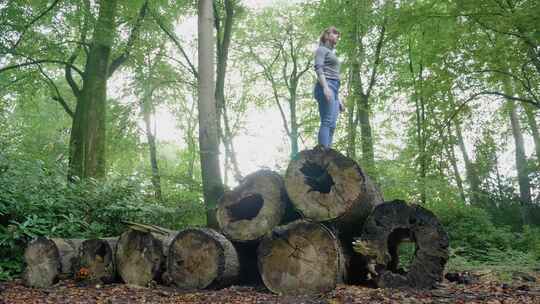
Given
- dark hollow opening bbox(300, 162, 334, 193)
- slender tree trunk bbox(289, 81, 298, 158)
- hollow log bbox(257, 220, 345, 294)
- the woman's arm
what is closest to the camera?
hollow log bbox(257, 220, 345, 294)

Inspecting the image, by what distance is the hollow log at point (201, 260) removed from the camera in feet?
15.5

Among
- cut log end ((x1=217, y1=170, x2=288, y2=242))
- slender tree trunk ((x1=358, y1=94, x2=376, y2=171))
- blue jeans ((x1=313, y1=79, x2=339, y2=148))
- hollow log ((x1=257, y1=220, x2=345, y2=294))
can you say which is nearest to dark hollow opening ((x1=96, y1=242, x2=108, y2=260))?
cut log end ((x1=217, y1=170, x2=288, y2=242))

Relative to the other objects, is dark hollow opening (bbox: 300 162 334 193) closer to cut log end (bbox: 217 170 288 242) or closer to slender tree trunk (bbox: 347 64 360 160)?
cut log end (bbox: 217 170 288 242)

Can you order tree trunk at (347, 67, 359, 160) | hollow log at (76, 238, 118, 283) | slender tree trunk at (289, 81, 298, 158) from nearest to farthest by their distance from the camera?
hollow log at (76, 238, 118, 283) → tree trunk at (347, 67, 359, 160) → slender tree trunk at (289, 81, 298, 158)

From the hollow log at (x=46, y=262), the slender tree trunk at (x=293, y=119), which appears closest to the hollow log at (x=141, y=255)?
the hollow log at (x=46, y=262)

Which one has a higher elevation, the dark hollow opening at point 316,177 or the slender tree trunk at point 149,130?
the slender tree trunk at point 149,130

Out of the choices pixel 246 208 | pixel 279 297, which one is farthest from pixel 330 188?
pixel 279 297

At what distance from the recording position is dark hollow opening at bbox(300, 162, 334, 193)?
4590 mm

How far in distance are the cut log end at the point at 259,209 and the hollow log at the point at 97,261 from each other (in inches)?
66.5

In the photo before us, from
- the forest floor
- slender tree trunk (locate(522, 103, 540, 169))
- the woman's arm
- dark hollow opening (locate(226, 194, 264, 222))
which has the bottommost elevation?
the forest floor

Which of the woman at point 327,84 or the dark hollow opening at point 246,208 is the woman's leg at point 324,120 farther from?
the dark hollow opening at point 246,208

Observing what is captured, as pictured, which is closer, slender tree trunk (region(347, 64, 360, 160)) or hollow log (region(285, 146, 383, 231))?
hollow log (region(285, 146, 383, 231))

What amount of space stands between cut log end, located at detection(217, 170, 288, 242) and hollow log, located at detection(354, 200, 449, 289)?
96cm

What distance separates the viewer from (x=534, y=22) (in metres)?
7.38
